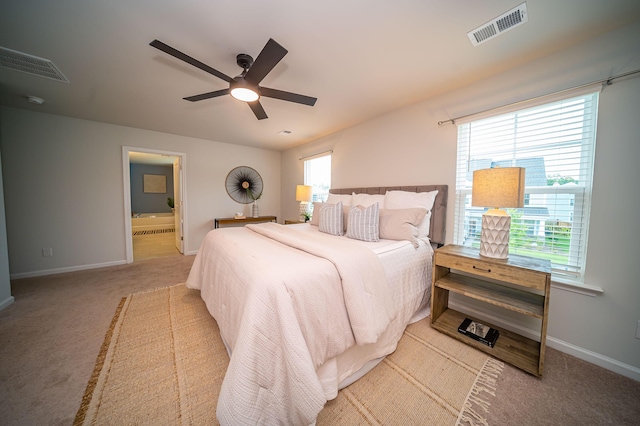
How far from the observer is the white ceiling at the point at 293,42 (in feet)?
4.42

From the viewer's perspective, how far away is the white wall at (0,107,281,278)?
299 centimetres

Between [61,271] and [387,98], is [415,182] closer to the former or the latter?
[387,98]

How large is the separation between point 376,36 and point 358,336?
2096mm

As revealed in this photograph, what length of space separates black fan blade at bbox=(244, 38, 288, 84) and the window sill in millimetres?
2654

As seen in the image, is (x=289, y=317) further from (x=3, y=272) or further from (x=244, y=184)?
(x=244, y=184)

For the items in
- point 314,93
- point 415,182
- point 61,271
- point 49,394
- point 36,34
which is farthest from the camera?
point 61,271

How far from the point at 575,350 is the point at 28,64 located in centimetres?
520

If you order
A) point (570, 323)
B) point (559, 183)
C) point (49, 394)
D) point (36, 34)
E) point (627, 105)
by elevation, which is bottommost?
point (49, 394)

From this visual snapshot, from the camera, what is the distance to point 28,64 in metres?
1.91

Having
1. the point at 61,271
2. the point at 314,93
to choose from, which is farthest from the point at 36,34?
the point at 61,271

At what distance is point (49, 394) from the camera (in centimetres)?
127

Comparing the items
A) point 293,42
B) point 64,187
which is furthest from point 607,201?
point 64,187

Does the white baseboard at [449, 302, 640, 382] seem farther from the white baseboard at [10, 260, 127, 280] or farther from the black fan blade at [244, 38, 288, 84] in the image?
the white baseboard at [10, 260, 127, 280]

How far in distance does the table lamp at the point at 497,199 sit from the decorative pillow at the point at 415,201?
0.58m
